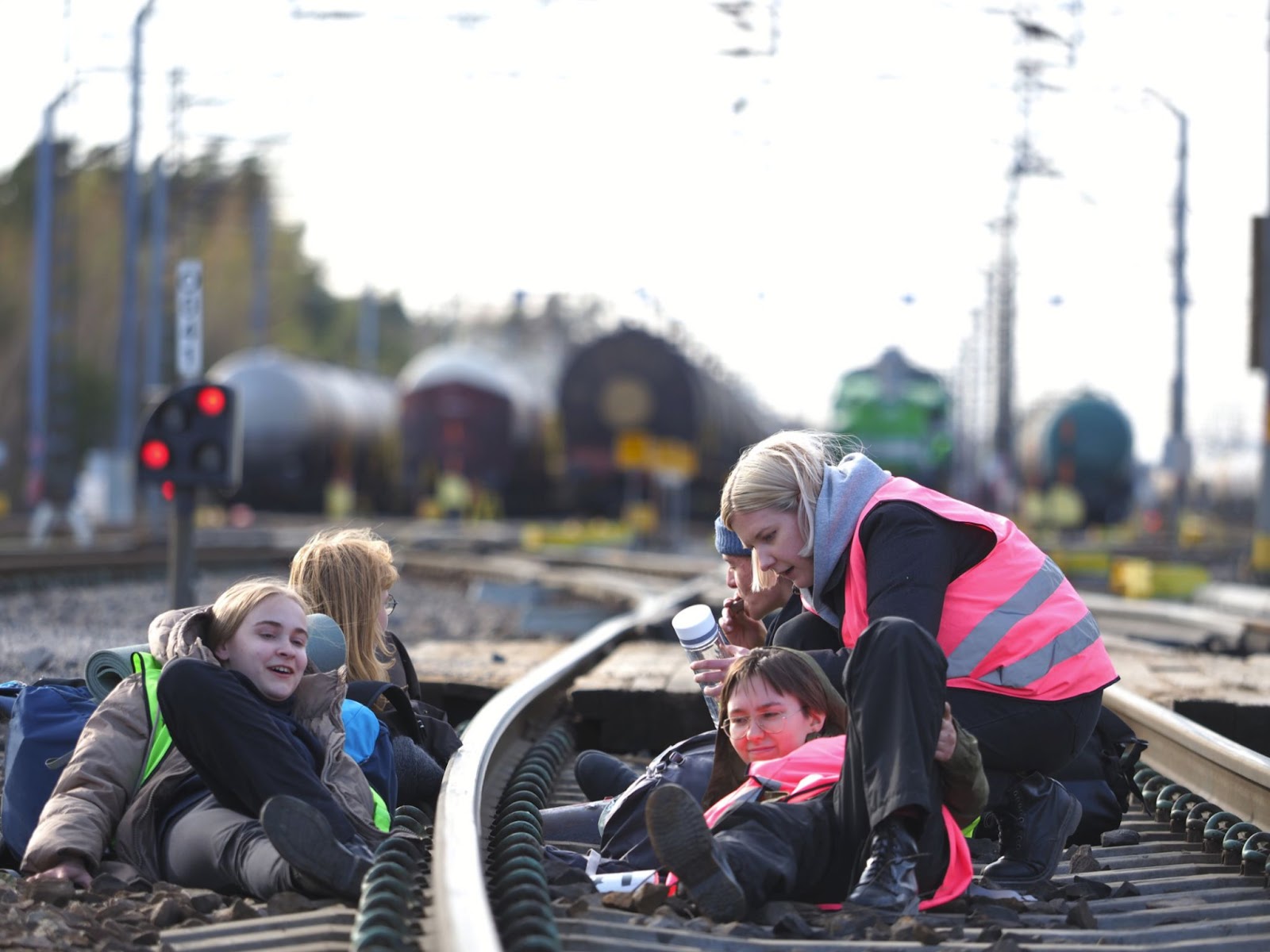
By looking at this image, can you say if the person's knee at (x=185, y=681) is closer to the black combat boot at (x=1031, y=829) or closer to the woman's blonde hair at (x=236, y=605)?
the woman's blonde hair at (x=236, y=605)

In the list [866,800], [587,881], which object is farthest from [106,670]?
[866,800]

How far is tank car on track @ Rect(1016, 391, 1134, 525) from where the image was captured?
116 feet

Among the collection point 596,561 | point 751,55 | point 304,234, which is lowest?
point 596,561

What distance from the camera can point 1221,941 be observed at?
3230 mm

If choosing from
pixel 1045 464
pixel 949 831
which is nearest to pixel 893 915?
pixel 949 831

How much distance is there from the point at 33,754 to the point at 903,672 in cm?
192

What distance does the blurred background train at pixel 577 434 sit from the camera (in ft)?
95.5

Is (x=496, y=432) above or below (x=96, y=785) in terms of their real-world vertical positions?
above

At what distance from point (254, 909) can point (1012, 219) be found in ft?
97.5

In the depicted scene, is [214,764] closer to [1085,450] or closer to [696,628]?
[696,628]

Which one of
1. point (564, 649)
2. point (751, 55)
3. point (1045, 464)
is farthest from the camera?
point (1045, 464)

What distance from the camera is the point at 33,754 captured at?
3822 millimetres

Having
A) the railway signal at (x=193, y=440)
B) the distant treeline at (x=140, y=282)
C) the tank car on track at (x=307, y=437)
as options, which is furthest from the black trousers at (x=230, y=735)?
the distant treeline at (x=140, y=282)

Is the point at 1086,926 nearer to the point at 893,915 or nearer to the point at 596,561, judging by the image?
the point at 893,915
